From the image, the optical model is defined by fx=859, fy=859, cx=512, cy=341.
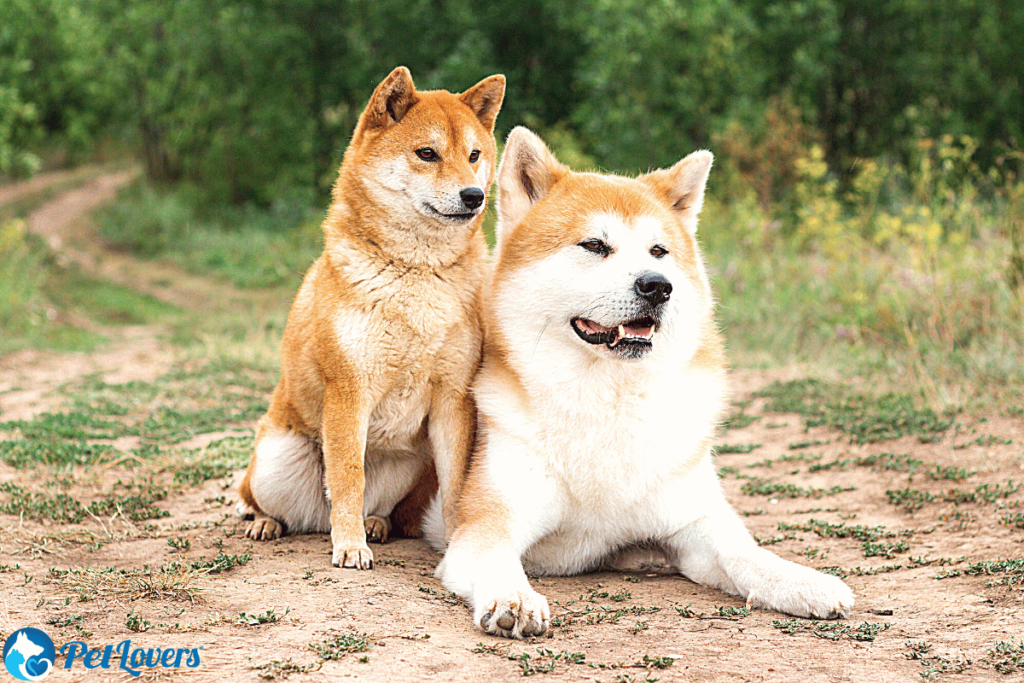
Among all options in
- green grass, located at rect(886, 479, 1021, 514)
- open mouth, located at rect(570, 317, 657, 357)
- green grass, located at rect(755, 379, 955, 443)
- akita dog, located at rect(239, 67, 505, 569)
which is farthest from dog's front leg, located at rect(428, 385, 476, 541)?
green grass, located at rect(755, 379, 955, 443)

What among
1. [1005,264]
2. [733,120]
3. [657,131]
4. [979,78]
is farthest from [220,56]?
[1005,264]

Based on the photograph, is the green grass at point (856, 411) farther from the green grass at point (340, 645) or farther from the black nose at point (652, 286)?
the green grass at point (340, 645)

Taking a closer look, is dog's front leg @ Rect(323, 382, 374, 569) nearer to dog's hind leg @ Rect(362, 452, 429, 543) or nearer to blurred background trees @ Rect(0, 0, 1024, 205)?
dog's hind leg @ Rect(362, 452, 429, 543)

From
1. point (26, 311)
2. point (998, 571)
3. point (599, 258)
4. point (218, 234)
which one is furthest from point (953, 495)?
point (218, 234)

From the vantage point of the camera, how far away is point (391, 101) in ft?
12.1

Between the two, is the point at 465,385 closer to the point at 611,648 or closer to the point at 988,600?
the point at 611,648

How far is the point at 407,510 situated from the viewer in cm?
391

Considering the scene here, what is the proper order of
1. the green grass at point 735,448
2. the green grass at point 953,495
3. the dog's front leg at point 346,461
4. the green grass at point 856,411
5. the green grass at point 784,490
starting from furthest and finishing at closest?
the green grass at point 735,448 < the green grass at point 856,411 < the green grass at point 784,490 < the green grass at point 953,495 < the dog's front leg at point 346,461

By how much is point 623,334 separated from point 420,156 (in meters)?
1.22

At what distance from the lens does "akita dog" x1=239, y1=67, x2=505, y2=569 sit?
11.1 feet

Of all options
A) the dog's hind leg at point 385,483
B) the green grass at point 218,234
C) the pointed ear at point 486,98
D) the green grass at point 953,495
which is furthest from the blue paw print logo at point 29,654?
the green grass at point 218,234

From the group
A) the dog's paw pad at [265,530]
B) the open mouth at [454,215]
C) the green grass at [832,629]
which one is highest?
the open mouth at [454,215]

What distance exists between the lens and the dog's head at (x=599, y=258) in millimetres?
3066

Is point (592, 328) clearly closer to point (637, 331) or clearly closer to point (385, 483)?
point (637, 331)
